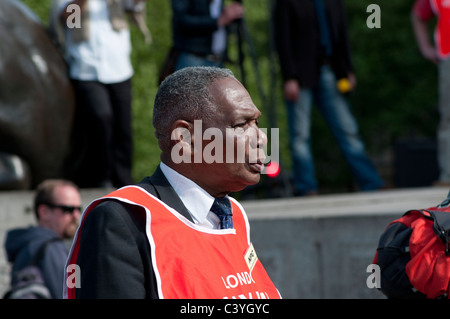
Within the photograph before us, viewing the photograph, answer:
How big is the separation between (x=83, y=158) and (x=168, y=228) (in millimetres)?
4704

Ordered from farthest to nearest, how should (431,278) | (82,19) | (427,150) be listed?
(427,150) < (82,19) < (431,278)

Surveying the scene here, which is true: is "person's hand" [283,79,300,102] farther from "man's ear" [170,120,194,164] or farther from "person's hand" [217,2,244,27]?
"man's ear" [170,120,194,164]

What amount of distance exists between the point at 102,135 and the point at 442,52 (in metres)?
2.69

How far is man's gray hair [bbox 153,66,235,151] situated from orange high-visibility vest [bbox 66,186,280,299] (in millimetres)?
236

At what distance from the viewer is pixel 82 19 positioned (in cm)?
630

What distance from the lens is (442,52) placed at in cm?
651

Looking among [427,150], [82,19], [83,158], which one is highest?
[82,19]

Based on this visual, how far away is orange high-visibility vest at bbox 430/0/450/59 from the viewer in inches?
252

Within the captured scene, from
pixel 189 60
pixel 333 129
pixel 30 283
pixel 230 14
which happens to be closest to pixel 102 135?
pixel 189 60

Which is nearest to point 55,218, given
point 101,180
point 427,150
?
point 101,180

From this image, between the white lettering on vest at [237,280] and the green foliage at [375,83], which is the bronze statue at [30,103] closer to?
the white lettering on vest at [237,280]

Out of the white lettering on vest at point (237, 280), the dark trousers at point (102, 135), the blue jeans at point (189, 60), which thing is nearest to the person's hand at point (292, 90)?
the blue jeans at point (189, 60)

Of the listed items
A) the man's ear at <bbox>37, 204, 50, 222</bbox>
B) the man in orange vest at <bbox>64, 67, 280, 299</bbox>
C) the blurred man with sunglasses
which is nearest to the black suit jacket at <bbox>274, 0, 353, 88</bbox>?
the blurred man with sunglasses
